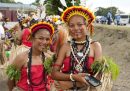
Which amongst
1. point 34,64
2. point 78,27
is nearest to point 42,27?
point 34,64

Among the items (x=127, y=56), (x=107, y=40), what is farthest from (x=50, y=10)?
(x=107, y=40)

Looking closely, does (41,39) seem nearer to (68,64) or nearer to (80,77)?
(68,64)

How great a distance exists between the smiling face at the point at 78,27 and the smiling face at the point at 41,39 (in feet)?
1.24

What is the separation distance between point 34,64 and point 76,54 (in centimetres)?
60

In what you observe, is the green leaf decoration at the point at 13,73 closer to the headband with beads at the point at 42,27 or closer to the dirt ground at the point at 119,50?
the headband with beads at the point at 42,27

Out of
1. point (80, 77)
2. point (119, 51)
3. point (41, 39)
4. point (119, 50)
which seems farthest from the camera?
point (119, 50)

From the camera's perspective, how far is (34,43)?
4961 millimetres

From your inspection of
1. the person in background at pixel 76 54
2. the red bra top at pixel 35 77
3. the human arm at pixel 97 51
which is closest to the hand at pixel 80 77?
the person in background at pixel 76 54

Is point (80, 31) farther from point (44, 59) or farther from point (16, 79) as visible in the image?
point (16, 79)

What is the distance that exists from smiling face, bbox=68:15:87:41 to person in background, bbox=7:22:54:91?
42 centimetres

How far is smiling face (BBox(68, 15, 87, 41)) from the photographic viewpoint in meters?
4.59

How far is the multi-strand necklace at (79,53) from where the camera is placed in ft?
15.0

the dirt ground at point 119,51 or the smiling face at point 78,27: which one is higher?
the smiling face at point 78,27

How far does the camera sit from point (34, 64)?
16.2 ft
